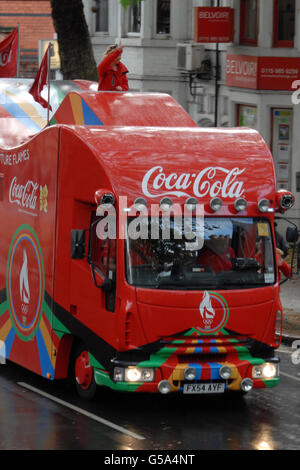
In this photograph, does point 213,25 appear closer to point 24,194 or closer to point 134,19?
point 134,19

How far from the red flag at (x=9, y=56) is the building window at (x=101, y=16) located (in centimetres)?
1306

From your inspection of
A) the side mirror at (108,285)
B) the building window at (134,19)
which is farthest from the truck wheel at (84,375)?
the building window at (134,19)

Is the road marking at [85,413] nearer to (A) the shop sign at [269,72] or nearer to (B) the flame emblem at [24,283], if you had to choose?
(B) the flame emblem at [24,283]

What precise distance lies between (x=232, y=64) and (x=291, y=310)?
9480 mm

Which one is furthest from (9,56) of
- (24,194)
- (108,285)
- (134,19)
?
(108,285)

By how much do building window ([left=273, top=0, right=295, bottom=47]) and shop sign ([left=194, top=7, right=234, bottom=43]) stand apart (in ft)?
4.42

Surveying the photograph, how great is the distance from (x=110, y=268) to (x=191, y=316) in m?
1.06

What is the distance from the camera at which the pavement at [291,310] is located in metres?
20.4

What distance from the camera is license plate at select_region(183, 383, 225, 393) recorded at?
1429 centimetres

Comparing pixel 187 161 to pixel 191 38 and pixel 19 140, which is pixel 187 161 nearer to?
pixel 19 140

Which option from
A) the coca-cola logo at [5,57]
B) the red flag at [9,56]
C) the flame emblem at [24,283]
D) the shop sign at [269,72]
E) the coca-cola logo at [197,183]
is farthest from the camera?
Result: the shop sign at [269,72]

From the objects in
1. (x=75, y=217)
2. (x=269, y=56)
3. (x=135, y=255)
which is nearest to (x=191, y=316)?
(x=135, y=255)

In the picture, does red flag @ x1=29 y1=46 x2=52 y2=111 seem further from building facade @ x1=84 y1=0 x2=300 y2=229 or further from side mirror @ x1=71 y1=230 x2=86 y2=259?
building facade @ x1=84 y1=0 x2=300 y2=229

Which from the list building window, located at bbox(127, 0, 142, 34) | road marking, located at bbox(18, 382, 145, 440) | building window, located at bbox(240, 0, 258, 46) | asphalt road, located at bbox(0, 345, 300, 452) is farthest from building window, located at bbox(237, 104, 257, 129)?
road marking, located at bbox(18, 382, 145, 440)
